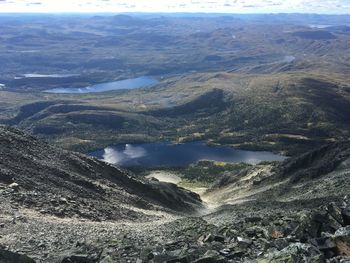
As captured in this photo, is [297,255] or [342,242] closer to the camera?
[297,255]

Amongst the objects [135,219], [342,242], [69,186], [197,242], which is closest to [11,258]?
[197,242]

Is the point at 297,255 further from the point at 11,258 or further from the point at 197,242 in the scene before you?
the point at 11,258

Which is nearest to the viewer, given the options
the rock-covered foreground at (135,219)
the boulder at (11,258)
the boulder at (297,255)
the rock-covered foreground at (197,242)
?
the boulder at (297,255)

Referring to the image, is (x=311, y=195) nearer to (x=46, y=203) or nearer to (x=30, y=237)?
(x=46, y=203)

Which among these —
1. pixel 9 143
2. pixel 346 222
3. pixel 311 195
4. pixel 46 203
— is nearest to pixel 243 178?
pixel 311 195

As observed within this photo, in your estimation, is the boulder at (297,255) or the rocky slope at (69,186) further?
the rocky slope at (69,186)

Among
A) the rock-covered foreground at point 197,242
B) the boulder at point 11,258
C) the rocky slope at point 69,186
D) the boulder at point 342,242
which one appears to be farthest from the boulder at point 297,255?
the rocky slope at point 69,186

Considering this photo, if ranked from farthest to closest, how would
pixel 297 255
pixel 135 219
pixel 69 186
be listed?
pixel 69 186 < pixel 135 219 < pixel 297 255

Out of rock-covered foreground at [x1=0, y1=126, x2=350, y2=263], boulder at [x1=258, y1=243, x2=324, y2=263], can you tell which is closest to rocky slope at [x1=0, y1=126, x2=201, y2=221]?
rock-covered foreground at [x1=0, y1=126, x2=350, y2=263]

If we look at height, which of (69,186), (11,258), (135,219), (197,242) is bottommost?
(135,219)

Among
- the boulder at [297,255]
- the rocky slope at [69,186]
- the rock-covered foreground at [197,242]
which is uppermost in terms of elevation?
the boulder at [297,255]

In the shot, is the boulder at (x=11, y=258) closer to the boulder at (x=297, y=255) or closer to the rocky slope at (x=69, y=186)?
the boulder at (x=297, y=255)
